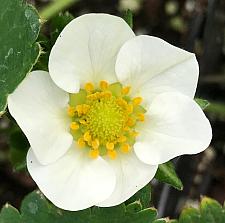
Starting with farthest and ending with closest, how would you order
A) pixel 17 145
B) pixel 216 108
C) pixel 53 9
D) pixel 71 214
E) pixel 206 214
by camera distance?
pixel 216 108 → pixel 53 9 → pixel 17 145 → pixel 206 214 → pixel 71 214

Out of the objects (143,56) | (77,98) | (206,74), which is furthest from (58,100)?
(206,74)

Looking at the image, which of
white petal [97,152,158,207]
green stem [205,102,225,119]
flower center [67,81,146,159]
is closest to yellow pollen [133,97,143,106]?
flower center [67,81,146,159]

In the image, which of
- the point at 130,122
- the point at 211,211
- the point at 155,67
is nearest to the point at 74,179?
the point at 130,122

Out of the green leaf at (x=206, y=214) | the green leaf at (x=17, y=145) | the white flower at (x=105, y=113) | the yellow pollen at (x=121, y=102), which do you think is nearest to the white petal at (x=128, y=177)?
the white flower at (x=105, y=113)

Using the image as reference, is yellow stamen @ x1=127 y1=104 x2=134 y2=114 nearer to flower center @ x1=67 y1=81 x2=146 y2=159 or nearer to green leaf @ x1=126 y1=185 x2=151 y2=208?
flower center @ x1=67 y1=81 x2=146 y2=159

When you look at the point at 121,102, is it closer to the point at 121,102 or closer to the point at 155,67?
the point at 121,102

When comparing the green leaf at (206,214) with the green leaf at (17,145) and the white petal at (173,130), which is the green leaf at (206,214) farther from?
the green leaf at (17,145)
